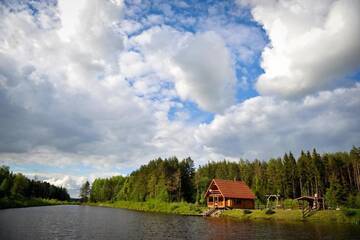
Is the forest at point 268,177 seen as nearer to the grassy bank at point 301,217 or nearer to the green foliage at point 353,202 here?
the green foliage at point 353,202

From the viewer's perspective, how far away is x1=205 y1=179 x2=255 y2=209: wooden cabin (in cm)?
7269

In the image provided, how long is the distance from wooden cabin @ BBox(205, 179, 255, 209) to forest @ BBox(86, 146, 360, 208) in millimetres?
14498

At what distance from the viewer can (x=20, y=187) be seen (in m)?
125

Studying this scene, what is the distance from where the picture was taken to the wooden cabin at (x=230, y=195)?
72688mm

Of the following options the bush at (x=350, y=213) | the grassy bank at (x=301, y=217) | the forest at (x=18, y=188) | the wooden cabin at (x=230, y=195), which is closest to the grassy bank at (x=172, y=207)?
the wooden cabin at (x=230, y=195)

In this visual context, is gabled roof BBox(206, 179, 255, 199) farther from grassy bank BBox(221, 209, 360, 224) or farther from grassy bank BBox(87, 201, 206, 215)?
grassy bank BBox(87, 201, 206, 215)

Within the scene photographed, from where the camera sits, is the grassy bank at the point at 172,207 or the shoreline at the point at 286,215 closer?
the shoreline at the point at 286,215

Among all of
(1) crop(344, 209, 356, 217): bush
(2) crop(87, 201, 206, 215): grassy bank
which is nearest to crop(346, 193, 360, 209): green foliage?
(1) crop(344, 209, 356, 217): bush

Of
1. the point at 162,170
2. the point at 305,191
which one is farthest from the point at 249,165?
the point at 162,170

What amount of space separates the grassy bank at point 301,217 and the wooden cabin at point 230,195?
7006 mm

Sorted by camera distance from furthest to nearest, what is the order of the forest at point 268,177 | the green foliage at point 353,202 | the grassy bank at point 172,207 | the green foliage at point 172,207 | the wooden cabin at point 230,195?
the forest at point 268,177
the grassy bank at point 172,207
the green foliage at point 172,207
the wooden cabin at point 230,195
the green foliage at point 353,202

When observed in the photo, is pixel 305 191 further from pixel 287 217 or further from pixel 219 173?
pixel 287 217

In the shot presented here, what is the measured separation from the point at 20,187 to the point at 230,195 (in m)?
93.0

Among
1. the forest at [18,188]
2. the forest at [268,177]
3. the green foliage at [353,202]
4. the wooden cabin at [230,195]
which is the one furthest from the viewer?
the forest at [18,188]
